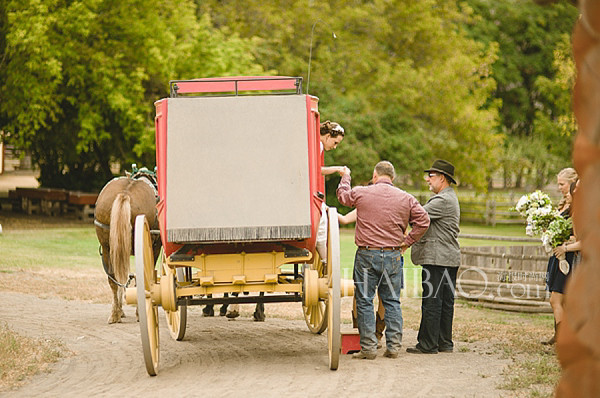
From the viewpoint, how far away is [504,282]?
13.5m

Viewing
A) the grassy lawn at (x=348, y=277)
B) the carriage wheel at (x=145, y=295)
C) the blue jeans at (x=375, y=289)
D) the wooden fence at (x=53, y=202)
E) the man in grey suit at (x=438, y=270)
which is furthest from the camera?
the wooden fence at (x=53, y=202)

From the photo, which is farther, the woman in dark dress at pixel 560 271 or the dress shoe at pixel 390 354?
the woman in dark dress at pixel 560 271

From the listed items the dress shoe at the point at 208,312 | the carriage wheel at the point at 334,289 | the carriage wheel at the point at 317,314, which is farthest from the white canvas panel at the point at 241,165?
the dress shoe at the point at 208,312

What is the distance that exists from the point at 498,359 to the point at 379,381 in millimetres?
1775

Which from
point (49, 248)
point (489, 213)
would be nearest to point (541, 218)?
point (49, 248)

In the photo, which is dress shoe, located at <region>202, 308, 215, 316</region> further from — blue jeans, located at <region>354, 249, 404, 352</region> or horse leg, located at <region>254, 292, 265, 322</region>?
blue jeans, located at <region>354, 249, 404, 352</region>

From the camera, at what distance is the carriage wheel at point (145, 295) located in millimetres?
7070

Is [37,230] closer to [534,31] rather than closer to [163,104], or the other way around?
[163,104]

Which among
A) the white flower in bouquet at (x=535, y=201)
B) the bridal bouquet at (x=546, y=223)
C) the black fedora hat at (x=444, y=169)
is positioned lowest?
the bridal bouquet at (x=546, y=223)

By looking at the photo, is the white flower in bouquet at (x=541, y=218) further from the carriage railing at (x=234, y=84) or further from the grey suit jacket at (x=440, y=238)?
the carriage railing at (x=234, y=84)

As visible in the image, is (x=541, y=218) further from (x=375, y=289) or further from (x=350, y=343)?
(x=350, y=343)

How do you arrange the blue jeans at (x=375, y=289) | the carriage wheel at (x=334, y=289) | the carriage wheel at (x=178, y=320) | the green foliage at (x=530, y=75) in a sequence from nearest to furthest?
the carriage wheel at (x=334, y=289), the blue jeans at (x=375, y=289), the carriage wheel at (x=178, y=320), the green foliage at (x=530, y=75)

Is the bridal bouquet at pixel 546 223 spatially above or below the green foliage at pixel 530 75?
below

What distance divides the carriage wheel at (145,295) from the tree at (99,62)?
19026 mm
